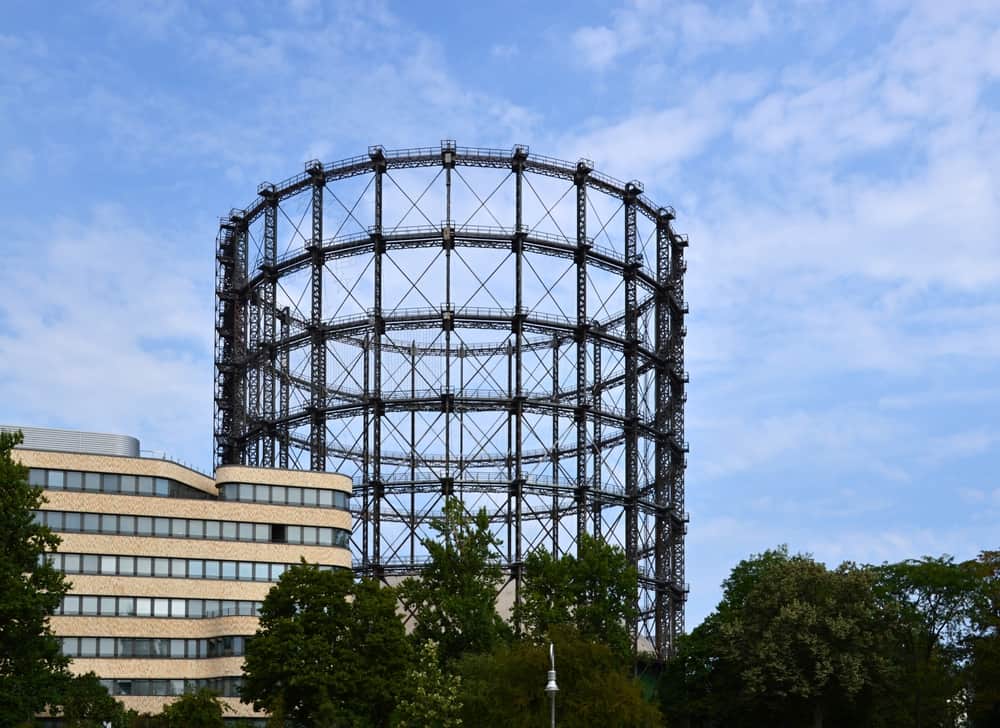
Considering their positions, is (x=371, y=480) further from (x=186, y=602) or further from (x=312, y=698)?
(x=312, y=698)

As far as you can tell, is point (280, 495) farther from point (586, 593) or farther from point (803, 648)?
point (803, 648)

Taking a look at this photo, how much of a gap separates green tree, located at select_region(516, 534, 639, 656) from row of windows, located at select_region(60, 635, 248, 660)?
13.1 m

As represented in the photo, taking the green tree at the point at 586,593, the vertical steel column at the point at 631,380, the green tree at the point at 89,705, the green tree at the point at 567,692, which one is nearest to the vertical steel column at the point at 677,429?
the vertical steel column at the point at 631,380

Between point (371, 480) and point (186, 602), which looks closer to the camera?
point (186, 602)

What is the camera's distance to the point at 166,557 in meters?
68.5

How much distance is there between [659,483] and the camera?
84.4 meters

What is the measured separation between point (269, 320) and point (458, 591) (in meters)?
26.7

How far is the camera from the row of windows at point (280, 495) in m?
70.5

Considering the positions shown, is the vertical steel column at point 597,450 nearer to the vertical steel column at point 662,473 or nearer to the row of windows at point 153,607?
the vertical steel column at point 662,473

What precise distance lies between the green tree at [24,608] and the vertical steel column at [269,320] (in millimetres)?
28494

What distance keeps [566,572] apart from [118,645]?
20.0 meters

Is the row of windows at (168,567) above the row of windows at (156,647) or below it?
above

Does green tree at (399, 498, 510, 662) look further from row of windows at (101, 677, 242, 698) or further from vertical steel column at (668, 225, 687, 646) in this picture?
vertical steel column at (668, 225, 687, 646)

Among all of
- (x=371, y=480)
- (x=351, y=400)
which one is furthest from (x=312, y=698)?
(x=351, y=400)
